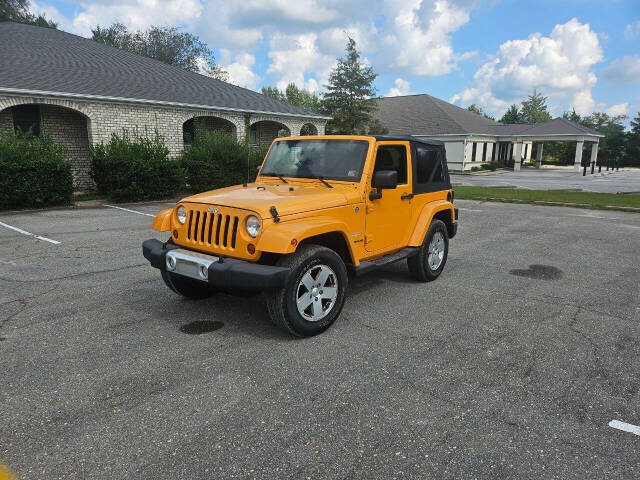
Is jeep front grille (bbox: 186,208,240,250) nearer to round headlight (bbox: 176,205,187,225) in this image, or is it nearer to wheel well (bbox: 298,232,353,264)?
round headlight (bbox: 176,205,187,225)

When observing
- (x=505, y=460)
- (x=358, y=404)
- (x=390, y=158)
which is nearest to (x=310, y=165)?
(x=390, y=158)

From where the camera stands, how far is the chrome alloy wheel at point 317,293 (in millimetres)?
4158

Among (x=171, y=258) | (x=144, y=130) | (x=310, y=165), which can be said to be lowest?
(x=171, y=258)

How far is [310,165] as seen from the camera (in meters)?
5.29

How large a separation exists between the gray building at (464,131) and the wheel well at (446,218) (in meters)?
32.7

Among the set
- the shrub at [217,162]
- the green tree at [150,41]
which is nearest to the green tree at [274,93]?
the green tree at [150,41]

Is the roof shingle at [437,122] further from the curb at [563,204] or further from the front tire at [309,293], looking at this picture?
the front tire at [309,293]

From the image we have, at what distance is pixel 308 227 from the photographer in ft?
13.3

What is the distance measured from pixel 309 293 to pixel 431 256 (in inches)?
104

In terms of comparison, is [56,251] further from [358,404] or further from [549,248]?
[549,248]

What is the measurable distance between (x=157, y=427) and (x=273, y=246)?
5.31 feet

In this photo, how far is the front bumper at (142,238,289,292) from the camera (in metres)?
3.76

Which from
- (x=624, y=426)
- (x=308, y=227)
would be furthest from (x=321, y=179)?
(x=624, y=426)

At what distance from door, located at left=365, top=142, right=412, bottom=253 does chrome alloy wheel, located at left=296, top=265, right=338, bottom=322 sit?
824 millimetres
